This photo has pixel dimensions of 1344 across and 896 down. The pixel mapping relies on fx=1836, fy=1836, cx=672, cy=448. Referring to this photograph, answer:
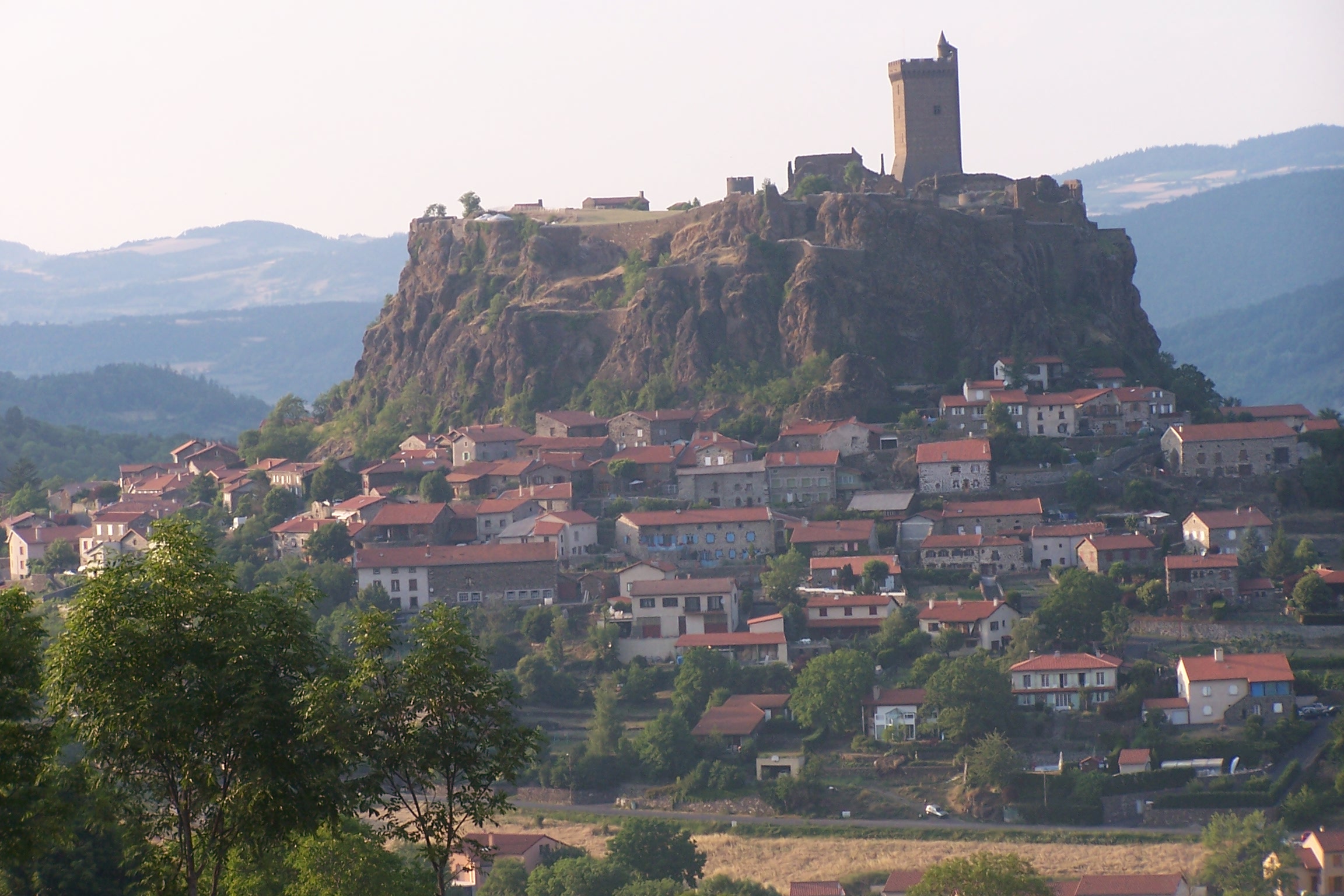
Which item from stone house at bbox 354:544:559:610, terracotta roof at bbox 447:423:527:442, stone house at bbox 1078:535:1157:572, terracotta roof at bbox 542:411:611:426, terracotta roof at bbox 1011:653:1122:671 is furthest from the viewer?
terracotta roof at bbox 542:411:611:426

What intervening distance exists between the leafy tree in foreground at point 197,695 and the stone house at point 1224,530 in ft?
164

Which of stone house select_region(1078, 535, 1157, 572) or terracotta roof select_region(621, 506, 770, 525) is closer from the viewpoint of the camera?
stone house select_region(1078, 535, 1157, 572)

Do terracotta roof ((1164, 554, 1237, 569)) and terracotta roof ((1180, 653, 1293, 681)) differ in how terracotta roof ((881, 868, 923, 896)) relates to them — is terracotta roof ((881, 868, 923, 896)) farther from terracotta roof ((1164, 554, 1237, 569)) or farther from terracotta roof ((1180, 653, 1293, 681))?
terracotta roof ((1164, 554, 1237, 569))

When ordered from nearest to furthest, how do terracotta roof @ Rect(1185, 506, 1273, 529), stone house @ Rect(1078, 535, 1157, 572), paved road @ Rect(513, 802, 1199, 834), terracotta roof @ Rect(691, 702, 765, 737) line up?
paved road @ Rect(513, 802, 1199, 834) → terracotta roof @ Rect(691, 702, 765, 737) → stone house @ Rect(1078, 535, 1157, 572) → terracotta roof @ Rect(1185, 506, 1273, 529)

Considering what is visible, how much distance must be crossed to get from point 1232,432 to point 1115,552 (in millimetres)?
10106

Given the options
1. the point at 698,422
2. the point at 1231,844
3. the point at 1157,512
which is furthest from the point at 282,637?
the point at 698,422

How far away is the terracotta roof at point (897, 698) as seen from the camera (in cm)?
5553

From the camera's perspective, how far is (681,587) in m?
62.1

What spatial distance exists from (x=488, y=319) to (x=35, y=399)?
125160mm

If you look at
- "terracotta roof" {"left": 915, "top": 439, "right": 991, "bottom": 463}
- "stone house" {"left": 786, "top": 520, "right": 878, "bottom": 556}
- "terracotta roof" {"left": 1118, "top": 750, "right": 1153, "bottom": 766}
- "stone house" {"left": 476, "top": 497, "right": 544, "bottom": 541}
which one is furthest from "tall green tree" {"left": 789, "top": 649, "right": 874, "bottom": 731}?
"stone house" {"left": 476, "top": 497, "right": 544, "bottom": 541}

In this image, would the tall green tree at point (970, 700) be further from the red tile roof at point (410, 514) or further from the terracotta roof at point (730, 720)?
the red tile roof at point (410, 514)

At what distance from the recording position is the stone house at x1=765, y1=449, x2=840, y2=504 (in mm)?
71250

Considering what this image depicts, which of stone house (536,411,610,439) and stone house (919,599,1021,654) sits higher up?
stone house (536,411,610,439)

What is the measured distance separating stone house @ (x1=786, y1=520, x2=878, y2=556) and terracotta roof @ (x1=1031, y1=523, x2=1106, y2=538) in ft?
19.0
